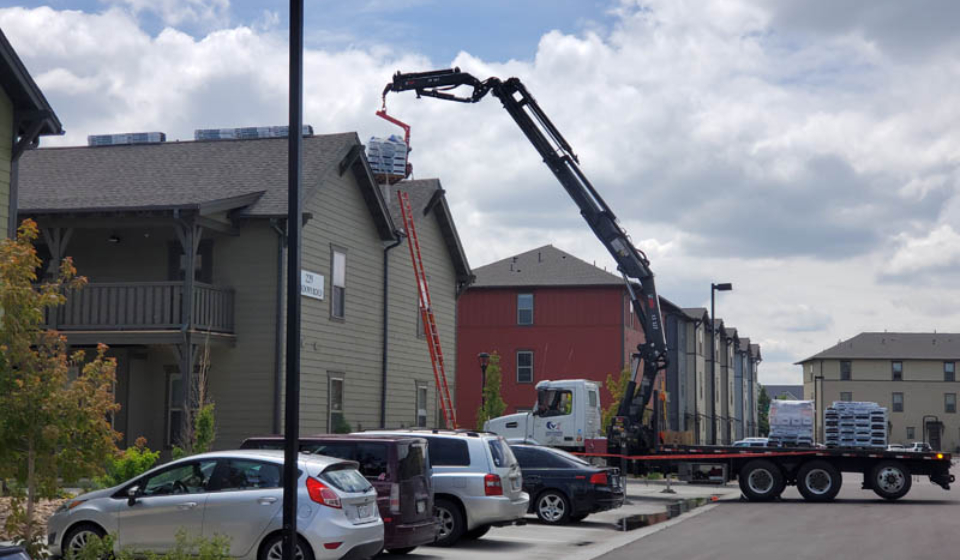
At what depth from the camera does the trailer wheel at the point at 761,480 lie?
28.9 m

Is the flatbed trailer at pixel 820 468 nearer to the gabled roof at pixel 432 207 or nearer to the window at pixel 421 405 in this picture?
the window at pixel 421 405

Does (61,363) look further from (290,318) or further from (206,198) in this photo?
(206,198)

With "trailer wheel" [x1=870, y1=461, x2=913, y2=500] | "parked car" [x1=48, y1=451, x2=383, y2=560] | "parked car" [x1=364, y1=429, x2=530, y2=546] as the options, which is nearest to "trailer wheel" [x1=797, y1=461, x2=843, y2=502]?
"trailer wheel" [x1=870, y1=461, x2=913, y2=500]

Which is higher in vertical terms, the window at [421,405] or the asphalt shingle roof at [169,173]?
the asphalt shingle roof at [169,173]

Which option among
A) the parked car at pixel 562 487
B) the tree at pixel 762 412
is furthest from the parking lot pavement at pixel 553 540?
the tree at pixel 762 412

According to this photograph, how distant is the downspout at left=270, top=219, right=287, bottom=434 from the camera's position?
26.9 meters

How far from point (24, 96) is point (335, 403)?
41.9 feet

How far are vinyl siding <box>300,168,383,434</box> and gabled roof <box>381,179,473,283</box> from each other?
9.21 feet

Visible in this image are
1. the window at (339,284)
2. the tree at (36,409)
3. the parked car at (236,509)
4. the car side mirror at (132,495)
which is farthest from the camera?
the window at (339,284)

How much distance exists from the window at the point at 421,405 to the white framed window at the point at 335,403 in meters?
5.50

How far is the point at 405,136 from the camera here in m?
37.9

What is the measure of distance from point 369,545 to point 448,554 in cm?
338

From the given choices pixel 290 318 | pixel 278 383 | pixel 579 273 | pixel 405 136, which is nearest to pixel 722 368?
pixel 579 273

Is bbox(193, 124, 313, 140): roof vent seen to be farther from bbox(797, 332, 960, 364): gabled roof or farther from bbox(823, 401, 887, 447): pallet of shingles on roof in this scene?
bbox(797, 332, 960, 364): gabled roof
